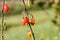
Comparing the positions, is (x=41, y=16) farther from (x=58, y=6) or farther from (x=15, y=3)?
(x=58, y=6)

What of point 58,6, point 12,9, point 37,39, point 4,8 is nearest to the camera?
point 4,8

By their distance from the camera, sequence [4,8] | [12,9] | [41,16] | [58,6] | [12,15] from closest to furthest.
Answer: [4,8]
[58,6]
[41,16]
[12,15]
[12,9]

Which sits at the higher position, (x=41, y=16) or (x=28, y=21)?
(x=28, y=21)

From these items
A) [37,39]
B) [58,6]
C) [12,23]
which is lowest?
[12,23]

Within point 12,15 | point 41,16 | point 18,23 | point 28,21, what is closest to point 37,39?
point 28,21

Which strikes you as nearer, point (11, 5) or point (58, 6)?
point (58, 6)

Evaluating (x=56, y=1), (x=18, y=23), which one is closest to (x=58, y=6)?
(x=56, y=1)
